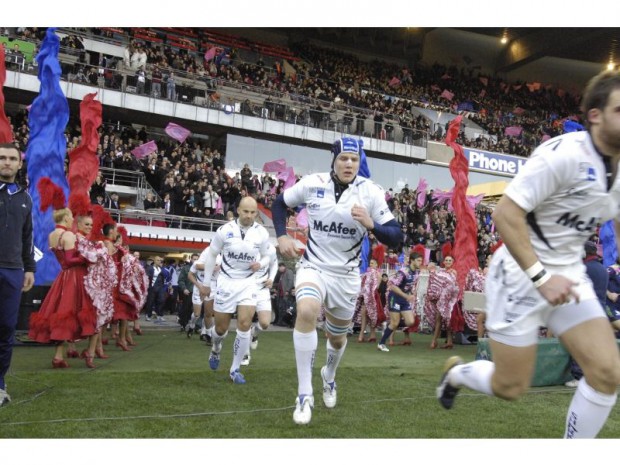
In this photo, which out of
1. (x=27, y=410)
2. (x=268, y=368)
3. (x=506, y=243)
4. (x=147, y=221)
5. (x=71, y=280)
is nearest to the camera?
(x=506, y=243)

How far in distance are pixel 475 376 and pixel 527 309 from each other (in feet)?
2.04

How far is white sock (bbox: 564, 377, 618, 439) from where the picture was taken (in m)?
3.01

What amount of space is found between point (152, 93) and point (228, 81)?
14.7ft

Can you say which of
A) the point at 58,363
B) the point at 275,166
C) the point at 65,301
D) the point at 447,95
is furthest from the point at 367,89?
the point at 58,363

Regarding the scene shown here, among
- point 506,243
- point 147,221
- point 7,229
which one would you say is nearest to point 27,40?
point 147,221

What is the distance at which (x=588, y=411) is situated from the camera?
3.03 m

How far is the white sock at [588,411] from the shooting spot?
3.01 meters

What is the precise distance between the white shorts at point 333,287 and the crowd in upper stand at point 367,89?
23830 millimetres

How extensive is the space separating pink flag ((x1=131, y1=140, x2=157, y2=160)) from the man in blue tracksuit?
1975 cm

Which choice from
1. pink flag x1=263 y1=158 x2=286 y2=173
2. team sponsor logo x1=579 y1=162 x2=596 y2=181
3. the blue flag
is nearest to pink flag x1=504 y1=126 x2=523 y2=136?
pink flag x1=263 y1=158 x2=286 y2=173

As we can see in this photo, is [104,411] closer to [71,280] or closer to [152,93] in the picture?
[71,280]

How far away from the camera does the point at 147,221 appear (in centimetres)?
2244

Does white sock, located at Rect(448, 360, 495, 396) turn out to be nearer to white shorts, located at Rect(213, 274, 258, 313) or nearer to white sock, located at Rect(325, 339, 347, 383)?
white sock, located at Rect(325, 339, 347, 383)

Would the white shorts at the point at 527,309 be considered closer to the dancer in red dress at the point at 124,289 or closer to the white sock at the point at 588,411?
the white sock at the point at 588,411
